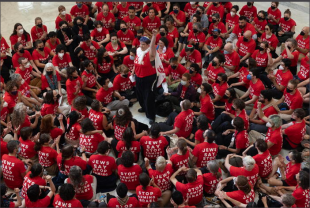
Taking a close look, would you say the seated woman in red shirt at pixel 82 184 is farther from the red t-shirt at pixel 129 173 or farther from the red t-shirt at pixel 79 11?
the red t-shirt at pixel 79 11

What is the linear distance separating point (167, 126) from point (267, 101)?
6.61 feet

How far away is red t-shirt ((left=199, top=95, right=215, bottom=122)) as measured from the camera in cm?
761

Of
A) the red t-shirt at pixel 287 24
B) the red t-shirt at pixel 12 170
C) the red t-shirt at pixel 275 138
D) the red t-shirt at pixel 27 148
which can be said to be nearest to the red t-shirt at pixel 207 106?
the red t-shirt at pixel 275 138

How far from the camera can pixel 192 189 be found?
5766 mm

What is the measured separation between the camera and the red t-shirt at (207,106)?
7.61 m

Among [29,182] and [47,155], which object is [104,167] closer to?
[47,155]

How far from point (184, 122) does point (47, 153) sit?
249 centimetres

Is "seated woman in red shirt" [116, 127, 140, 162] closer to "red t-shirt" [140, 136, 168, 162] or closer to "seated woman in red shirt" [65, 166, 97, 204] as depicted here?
"red t-shirt" [140, 136, 168, 162]

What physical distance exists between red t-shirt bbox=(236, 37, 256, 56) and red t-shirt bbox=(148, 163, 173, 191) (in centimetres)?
462

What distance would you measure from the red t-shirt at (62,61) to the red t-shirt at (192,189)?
4.64 m

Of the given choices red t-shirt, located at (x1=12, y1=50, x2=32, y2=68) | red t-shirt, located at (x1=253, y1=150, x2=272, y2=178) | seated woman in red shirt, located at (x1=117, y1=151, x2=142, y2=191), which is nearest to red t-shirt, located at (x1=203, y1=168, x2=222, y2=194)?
red t-shirt, located at (x1=253, y1=150, x2=272, y2=178)

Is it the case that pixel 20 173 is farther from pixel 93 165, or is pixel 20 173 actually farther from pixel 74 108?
pixel 74 108

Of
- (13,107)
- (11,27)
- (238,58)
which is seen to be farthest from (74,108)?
(11,27)

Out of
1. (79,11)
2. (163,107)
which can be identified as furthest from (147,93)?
(79,11)
